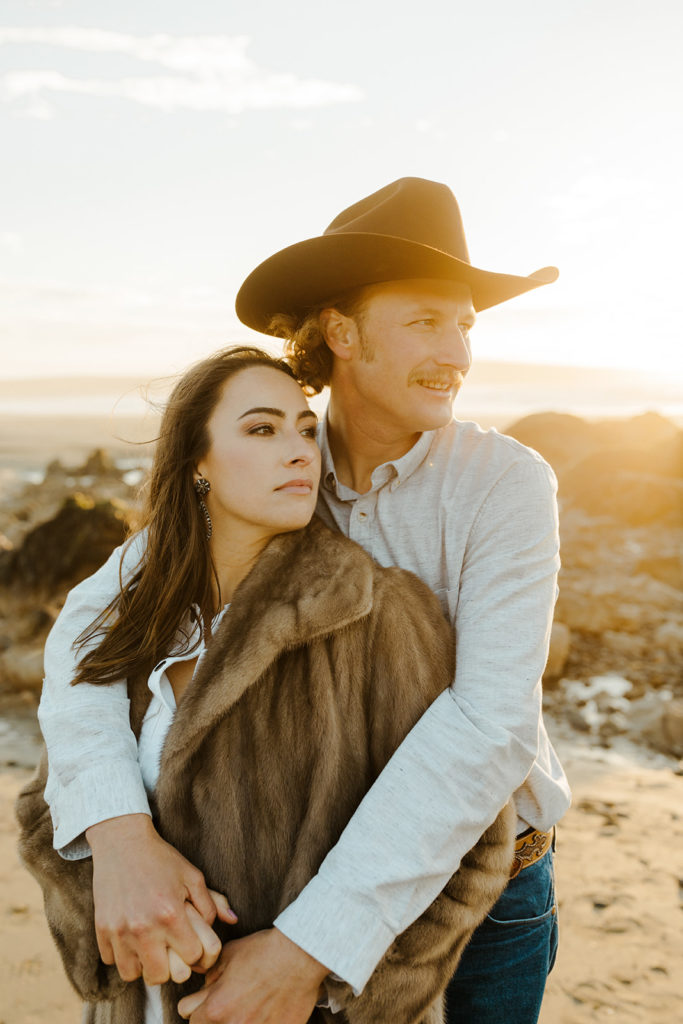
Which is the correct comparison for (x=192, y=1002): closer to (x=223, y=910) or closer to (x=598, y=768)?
(x=223, y=910)

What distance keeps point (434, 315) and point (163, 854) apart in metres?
1.58

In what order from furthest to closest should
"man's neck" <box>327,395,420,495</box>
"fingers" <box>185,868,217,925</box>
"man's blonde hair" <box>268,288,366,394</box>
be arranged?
"man's blonde hair" <box>268,288,366,394</box>, "man's neck" <box>327,395,420,495</box>, "fingers" <box>185,868,217,925</box>

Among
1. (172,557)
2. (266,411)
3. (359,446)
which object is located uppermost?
(266,411)

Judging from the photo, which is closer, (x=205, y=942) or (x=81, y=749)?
(x=205, y=942)

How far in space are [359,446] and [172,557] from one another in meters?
0.65

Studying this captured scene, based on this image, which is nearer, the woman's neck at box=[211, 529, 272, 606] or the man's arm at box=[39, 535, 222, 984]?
the man's arm at box=[39, 535, 222, 984]

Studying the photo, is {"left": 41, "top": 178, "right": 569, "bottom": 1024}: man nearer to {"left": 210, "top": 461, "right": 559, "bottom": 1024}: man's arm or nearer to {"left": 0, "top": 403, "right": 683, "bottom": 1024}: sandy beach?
{"left": 210, "top": 461, "right": 559, "bottom": 1024}: man's arm

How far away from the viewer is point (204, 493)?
7.70 feet

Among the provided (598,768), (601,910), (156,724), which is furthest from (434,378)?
(598,768)

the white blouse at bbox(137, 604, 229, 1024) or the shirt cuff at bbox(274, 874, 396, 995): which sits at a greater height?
Result: the white blouse at bbox(137, 604, 229, 1024)

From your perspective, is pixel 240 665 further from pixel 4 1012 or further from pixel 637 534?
pixel 637 534

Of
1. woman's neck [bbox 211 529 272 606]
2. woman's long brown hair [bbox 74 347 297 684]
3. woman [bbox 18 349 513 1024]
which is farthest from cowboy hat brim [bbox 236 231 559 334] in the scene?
woman's neck [bbox 211 529 272 606]

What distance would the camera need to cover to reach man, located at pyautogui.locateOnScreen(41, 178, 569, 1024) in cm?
160

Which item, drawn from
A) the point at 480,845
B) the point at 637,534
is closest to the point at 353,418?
the point at 480,845
